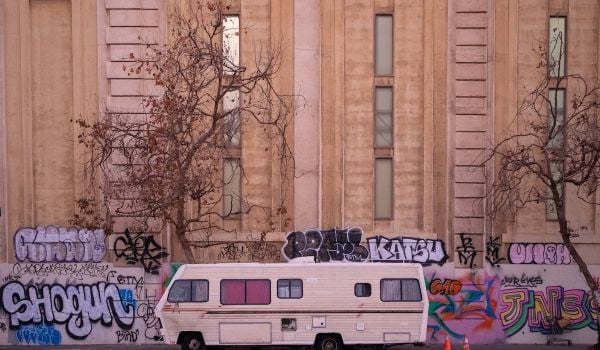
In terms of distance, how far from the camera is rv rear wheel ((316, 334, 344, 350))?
1948 cm

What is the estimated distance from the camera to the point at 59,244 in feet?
75.1

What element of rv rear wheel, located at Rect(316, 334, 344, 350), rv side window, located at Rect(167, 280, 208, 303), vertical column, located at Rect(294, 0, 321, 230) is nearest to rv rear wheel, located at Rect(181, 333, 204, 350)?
Answer: rv side window, located at Rect(167, 280, 208, 303)

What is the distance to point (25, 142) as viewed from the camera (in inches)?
907

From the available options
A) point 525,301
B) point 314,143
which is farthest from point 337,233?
point 525,301

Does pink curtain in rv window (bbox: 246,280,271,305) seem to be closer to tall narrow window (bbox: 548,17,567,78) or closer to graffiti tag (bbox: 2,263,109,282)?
graffiti tag (bbox: 2,263,109,282)

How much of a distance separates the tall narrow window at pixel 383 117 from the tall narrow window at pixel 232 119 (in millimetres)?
4570

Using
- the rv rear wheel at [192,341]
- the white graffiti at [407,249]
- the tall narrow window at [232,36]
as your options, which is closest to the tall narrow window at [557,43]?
the white graffiti at [407,249]

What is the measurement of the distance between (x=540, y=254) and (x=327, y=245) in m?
6.80

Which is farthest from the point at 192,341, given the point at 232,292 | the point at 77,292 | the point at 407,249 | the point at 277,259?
the point at 407,249

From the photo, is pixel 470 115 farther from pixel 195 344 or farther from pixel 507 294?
pixel 195 344

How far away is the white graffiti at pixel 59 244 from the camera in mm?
22828

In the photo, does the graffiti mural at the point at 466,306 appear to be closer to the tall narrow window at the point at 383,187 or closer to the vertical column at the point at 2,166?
the tall narrow window at the point at 383,187

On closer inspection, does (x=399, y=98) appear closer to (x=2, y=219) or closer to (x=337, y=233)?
(x=337, y=233)

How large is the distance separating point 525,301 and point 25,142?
55.7 ft
